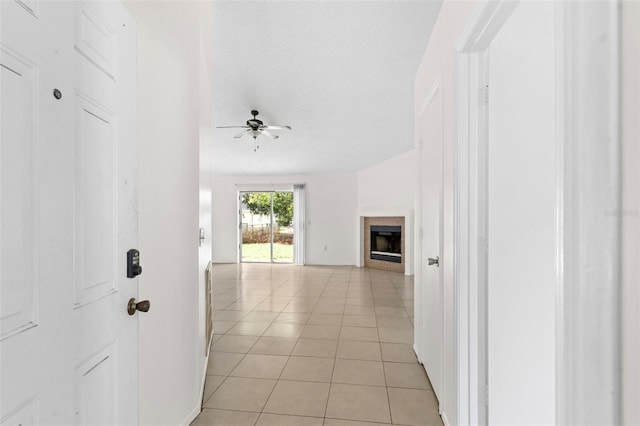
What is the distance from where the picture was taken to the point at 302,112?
463 cm

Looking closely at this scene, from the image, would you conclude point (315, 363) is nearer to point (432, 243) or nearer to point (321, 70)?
point (432, 243)

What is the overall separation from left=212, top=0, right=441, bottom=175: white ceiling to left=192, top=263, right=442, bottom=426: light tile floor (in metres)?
2.78

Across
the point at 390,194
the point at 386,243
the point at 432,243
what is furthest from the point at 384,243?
the point at 432,243

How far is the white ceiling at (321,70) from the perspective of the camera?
250 centimetres

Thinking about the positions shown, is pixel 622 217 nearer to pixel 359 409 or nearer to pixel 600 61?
pixel 600 61

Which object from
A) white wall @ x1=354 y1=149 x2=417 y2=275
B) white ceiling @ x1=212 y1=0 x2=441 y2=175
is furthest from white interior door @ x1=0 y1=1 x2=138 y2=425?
white wall @ x1=354 y1=149 x2=417 y2=275

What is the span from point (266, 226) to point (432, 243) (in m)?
6.69

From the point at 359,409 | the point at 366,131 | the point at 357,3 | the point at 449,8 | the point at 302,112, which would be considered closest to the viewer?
the point at 449,8

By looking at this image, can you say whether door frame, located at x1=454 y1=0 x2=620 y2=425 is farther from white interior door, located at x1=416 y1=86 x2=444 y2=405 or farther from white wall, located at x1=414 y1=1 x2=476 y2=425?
white interior door, located at x1=416 y1=86 x2=444 y2=405

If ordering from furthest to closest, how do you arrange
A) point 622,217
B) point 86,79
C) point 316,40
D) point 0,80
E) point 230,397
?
point 316,40 < point 230,397 < point 86,79 < point 0,80 < point 622,217

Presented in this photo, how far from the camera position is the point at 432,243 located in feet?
7.30

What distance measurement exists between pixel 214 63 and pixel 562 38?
136 inches

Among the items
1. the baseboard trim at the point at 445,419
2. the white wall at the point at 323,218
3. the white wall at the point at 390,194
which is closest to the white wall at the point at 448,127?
the baseboard trim at the point at 445,419

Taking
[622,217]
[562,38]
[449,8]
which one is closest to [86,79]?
[562,38]
